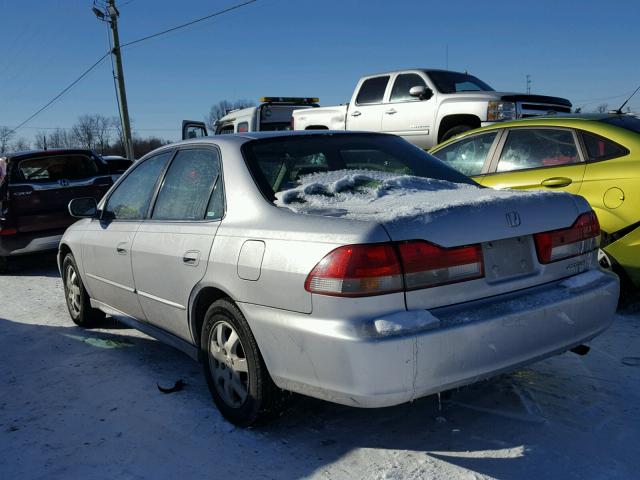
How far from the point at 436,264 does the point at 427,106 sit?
26.1 ft

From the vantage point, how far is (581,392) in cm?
339

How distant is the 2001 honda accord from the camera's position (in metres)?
2.48

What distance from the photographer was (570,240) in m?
3.06

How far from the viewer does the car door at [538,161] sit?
197 inches

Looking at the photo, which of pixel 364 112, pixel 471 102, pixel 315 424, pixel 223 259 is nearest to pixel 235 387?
pixel 315 424

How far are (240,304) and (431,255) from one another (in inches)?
38.8

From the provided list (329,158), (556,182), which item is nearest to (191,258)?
(329,158)

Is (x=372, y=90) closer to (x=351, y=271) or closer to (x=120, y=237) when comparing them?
(x=120, y=237)

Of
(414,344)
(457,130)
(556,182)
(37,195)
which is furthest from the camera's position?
(457,130)

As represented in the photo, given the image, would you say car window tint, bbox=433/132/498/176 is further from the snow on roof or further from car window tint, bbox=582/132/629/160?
the snow on roof

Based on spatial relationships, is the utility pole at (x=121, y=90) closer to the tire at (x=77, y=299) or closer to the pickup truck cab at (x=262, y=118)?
the pickup truck cab at (x=262, y=118)

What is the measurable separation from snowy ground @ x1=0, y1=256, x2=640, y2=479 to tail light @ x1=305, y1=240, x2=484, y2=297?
85cm

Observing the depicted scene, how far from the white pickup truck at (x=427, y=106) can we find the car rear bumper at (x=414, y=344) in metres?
6.67

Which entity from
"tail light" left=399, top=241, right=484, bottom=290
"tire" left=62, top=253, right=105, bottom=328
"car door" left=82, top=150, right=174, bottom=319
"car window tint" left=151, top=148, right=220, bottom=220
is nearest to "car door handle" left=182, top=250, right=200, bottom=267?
"car window tint" left=151, top=148, right=220, bottom=220
